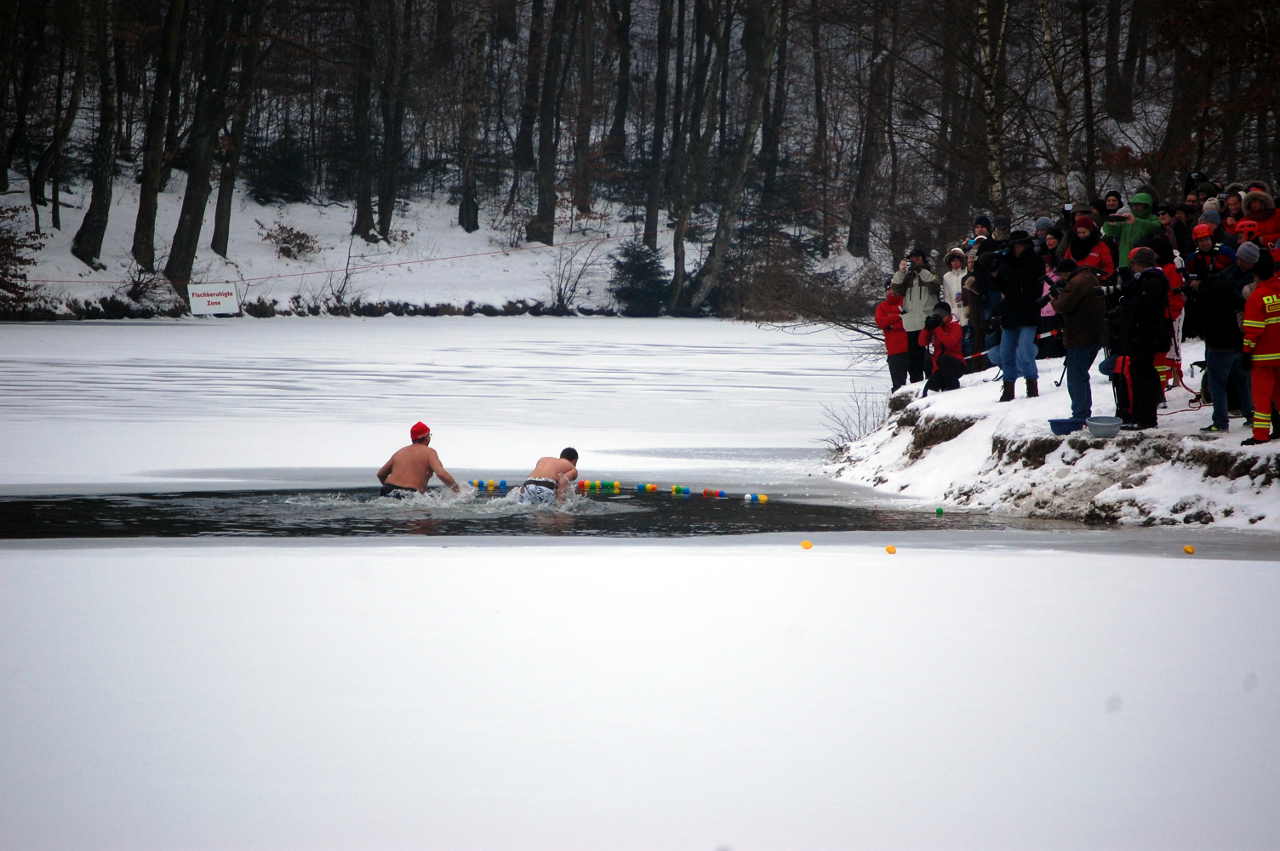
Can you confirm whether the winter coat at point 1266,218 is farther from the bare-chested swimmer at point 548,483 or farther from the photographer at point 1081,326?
the bare-chested swimmer at point 548,483

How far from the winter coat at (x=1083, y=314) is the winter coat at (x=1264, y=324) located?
1.90 metres

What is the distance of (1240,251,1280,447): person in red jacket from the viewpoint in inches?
476

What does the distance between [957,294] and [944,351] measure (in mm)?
856

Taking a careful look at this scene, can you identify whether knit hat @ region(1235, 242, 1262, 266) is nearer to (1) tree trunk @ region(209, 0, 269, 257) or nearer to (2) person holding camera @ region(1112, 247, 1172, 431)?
(2) person holding camera @ region(1112, 247, 1172, 431)

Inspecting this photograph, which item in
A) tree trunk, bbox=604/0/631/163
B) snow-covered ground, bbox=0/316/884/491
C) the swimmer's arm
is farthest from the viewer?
tree trunk, bbox=604/0/631/163

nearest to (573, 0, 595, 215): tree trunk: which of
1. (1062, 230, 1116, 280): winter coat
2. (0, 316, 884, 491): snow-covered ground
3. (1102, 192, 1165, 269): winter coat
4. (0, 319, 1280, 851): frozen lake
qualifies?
(0, 316, 884, 491): snow-covered ground

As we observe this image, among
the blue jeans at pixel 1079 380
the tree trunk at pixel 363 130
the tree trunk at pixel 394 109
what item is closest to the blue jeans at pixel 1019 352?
the blue jeans at pixel 1079 380

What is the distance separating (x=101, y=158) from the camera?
152 ft

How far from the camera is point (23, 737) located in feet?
19.6

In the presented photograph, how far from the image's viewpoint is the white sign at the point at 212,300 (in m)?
47.4

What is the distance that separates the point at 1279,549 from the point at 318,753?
7.79 m

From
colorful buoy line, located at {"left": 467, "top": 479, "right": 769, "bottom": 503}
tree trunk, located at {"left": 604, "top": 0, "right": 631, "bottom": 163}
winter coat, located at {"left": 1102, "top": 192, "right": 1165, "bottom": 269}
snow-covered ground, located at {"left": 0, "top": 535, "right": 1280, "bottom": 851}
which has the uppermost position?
tree trunk, located at {"left": 604, "top": 0, "right": 631, "bottom": 163}

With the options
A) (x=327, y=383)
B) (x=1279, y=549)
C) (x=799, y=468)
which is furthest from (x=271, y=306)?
(x=1279, y=549)

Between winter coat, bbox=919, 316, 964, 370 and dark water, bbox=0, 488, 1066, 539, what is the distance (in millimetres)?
4520
